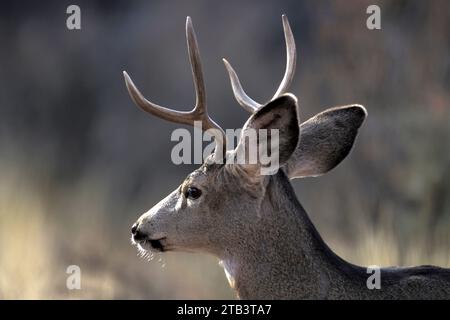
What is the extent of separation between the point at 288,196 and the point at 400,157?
4.30 m

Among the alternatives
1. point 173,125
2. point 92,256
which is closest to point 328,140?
point 92,256

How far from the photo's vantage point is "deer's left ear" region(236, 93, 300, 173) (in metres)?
4.36

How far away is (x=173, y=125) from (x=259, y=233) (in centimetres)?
458

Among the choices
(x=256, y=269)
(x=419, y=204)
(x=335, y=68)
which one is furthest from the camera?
(x=335, y=68)

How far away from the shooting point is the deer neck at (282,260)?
14.9 feet

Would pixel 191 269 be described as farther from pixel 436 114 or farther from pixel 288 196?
pixel 288 196

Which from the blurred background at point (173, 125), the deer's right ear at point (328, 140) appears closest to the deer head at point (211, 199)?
the deer's right ear at point (328, 140)

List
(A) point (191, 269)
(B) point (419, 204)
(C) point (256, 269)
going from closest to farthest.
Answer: (C) point (256, 269), (A) point (191, 269), (B) point (419, 204)

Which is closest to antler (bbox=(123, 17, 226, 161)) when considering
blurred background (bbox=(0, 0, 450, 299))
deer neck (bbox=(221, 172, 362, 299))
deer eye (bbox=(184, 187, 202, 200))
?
deer eye (bbox=(184, 187, 202, 200))

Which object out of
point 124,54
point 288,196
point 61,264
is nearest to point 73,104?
point 124,54

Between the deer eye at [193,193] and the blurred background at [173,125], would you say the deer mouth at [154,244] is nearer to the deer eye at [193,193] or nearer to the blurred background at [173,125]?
the deer eye at [193,193]

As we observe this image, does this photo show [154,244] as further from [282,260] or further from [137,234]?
[282,260]

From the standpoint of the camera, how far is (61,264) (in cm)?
795

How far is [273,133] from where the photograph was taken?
446 cm
